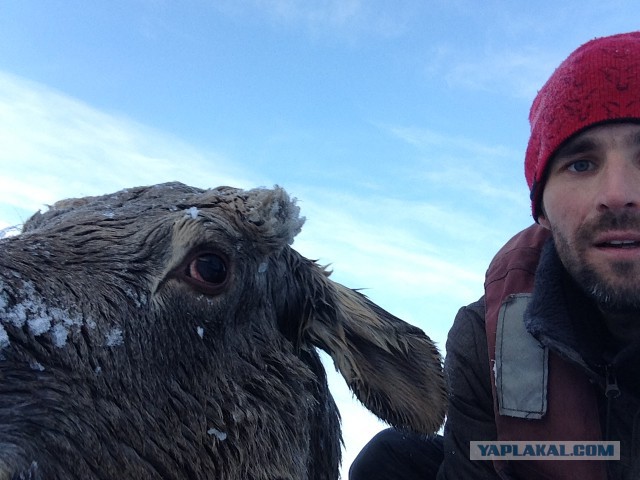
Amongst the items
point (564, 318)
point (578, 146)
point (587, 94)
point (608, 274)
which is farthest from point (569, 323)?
point (587, 94)

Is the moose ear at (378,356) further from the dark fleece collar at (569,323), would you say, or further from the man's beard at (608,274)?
the man's beard at (608,274)

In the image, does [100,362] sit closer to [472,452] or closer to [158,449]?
[158,449]

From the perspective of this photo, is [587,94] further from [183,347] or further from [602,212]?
[183,347]

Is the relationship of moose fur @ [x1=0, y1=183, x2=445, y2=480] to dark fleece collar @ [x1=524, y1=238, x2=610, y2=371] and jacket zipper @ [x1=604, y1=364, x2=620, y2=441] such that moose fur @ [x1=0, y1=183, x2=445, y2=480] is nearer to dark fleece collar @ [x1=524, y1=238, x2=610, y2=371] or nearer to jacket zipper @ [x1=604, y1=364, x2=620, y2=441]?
dark fleece collar @ [x1=524, y1=238, x2=610, y2=371]

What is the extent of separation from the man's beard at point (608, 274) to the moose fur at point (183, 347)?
0.97 meters

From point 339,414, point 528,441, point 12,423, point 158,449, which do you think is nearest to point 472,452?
point 528,441

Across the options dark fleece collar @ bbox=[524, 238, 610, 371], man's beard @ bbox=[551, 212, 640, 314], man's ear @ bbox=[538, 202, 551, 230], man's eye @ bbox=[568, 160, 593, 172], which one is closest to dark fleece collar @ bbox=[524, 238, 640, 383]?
dark fleece collar @ bbox=[524, 238, 610, 371]

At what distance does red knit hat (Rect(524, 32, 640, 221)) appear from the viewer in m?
3.52

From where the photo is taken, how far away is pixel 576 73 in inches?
150

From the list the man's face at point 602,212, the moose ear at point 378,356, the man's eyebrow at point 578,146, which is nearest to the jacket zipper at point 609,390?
the man's face at point 602,212

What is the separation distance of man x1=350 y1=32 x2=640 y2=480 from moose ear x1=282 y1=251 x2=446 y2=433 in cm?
53

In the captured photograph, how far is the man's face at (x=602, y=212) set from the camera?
3.27 meters

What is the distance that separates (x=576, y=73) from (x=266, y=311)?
2.39 m

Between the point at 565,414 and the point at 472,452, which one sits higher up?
the point at 565,414
